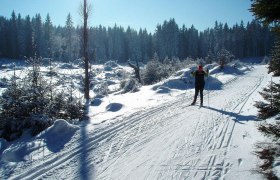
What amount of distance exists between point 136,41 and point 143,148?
354 feet

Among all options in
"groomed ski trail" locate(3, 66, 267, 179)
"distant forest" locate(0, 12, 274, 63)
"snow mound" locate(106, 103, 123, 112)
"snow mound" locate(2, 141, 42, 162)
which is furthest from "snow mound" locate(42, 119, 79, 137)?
"distant forest" locate(0, 12, 274, 63)

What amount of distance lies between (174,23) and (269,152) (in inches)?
3946

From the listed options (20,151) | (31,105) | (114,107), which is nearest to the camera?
(20,151)

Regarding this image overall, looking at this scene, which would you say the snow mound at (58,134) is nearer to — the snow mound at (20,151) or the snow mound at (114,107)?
the snow mound at (20,151)

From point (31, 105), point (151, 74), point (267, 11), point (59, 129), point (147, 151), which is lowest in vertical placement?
point (147, 151)

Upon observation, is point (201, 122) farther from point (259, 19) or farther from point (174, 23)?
point (174, 23)

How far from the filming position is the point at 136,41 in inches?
4427

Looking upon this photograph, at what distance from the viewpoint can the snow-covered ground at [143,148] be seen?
5.58m

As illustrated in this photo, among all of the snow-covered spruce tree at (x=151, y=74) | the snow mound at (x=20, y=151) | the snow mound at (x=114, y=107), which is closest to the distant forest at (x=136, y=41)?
the snow-covered spruce tree at (x=151, y=74)

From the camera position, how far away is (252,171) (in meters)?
5.27

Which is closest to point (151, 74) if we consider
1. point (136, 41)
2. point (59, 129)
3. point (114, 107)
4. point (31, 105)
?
point (114, 107)

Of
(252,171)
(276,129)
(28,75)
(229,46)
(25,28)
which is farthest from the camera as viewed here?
(229,46)

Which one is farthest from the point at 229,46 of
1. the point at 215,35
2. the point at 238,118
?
the point at 238,118

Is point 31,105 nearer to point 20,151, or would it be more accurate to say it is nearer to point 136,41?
point 20,151
